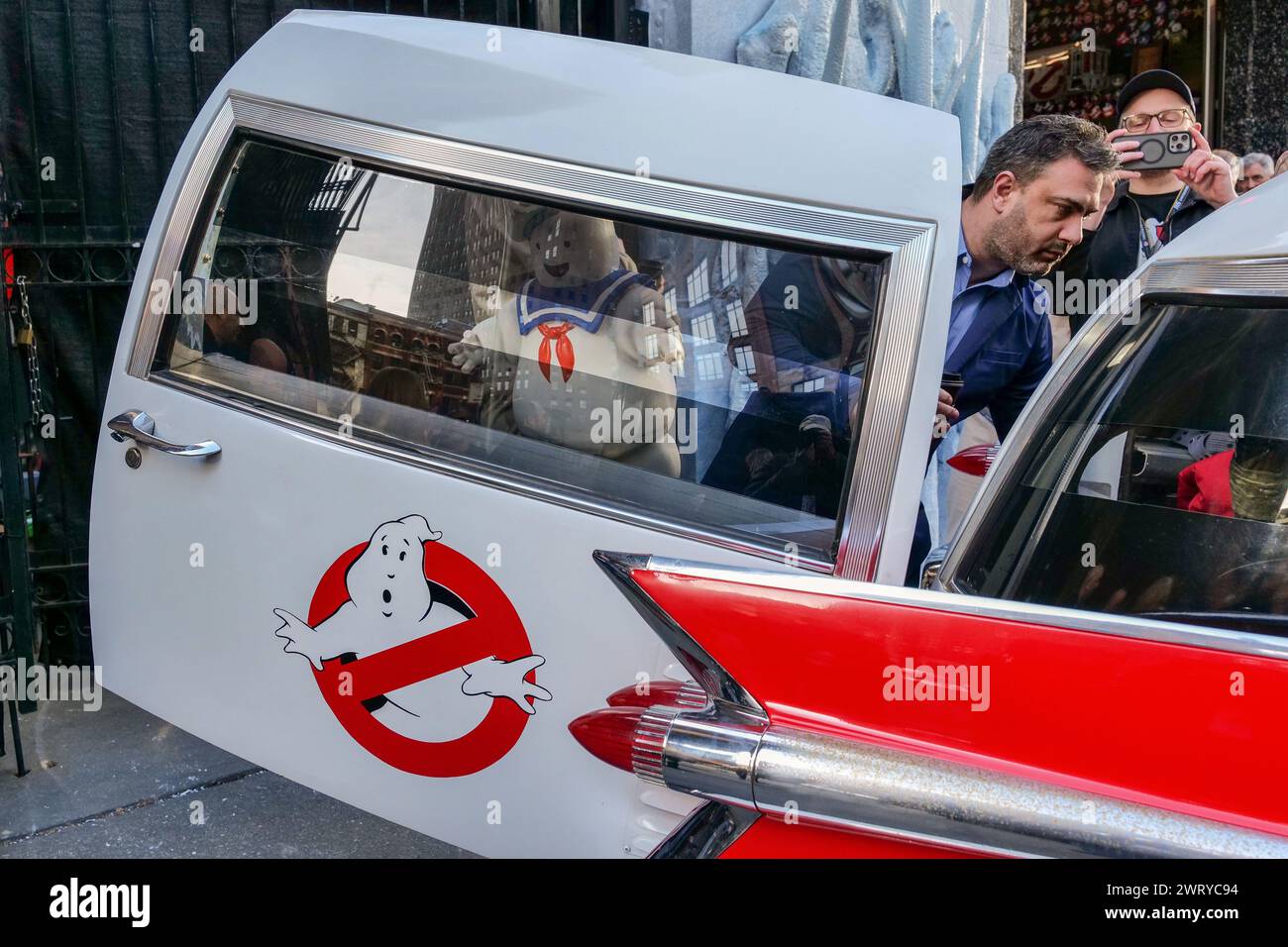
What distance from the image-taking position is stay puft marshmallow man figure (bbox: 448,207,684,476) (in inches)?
77.4

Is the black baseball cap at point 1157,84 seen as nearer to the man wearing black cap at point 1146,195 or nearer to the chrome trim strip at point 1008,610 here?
the man wearing black cap at point 1146,195

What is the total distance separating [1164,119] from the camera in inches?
165

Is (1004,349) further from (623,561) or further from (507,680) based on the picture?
(623,561)

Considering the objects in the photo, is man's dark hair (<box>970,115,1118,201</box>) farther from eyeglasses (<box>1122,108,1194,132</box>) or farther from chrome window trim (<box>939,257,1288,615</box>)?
eyeglasses (<box>1122,108,1194,132</box>)

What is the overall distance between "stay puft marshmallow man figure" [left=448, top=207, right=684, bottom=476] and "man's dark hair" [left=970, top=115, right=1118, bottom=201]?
1.34m

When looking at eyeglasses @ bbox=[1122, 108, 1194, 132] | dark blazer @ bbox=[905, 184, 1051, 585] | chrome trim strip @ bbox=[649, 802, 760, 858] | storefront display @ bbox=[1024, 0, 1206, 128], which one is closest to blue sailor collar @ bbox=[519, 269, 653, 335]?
chrome trim strip @ bbox=[649, 802, 760, 858]

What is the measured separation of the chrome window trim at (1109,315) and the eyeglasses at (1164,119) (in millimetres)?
2954

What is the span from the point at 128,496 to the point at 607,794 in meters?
1.19

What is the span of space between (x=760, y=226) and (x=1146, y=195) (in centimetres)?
309

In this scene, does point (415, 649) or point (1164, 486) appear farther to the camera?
point (415, 649)

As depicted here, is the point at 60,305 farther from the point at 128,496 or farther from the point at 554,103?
the point at 554,103

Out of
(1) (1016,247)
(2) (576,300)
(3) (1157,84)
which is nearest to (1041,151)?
(1) (1016,247)

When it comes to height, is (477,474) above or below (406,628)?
above

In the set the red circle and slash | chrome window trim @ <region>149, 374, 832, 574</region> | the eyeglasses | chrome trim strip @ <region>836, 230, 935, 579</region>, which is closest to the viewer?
chrome trim strip @ <region>836, 230, 935, 579</region>
